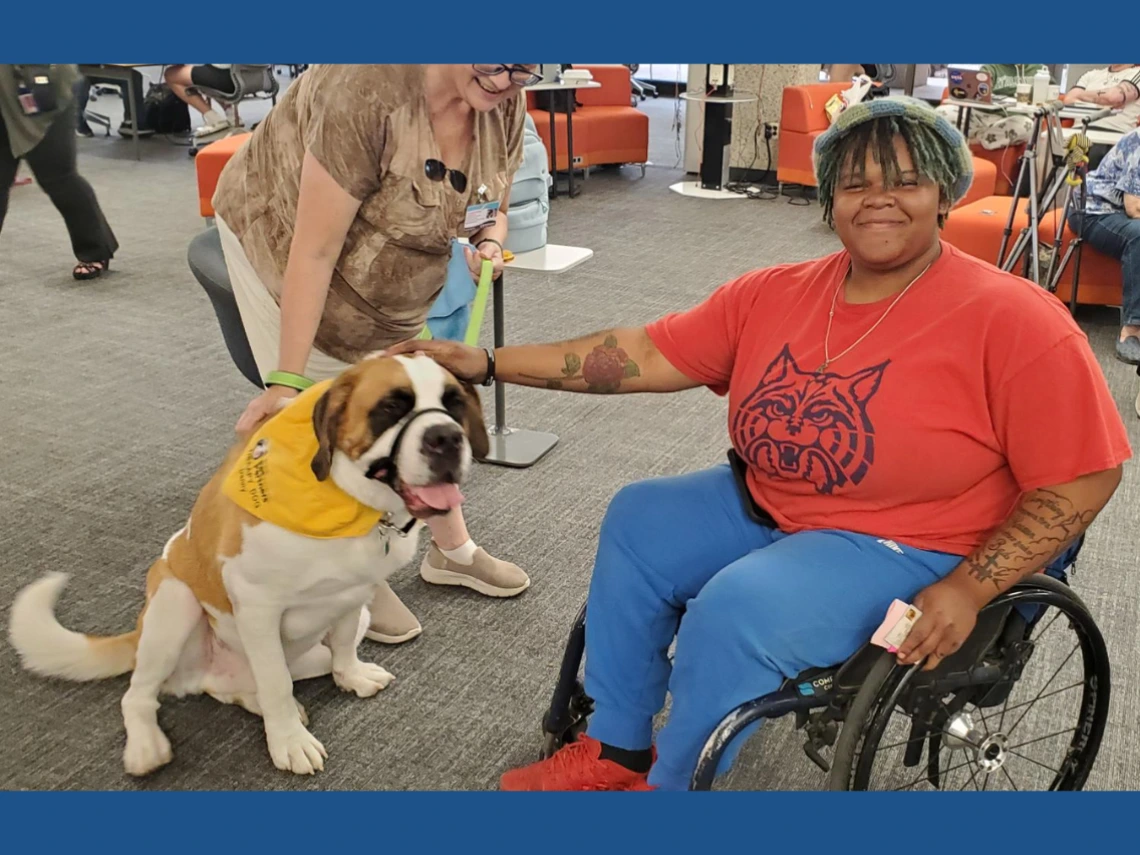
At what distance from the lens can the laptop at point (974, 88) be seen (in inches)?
212

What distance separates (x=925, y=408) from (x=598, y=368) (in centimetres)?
57

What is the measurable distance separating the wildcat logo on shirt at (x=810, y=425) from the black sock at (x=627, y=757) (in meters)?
0.49

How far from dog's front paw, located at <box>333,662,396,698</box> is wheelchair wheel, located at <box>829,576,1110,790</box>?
1.00m

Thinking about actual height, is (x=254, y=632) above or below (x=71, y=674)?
above

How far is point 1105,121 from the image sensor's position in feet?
17.3

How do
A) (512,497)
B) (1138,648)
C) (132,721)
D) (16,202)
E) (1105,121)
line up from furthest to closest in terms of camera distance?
(16,202), (1105,121), (512,497), (1138,648), (132,721)

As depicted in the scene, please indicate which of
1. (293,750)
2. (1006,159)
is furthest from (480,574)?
(1006,159)

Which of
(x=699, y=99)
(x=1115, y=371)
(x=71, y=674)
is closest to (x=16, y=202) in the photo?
(x=699, y=99)

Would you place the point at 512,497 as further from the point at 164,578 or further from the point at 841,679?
the point at 841,679

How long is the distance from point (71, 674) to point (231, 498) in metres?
0.56

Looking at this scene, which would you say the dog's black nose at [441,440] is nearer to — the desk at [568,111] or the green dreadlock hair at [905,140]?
the green dreadlock hair at [905,140]

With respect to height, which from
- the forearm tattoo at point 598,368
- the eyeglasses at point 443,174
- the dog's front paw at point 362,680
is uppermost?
the eyeglasses at point 443,174

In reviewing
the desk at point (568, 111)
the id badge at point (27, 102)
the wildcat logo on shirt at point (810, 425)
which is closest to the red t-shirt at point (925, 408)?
the wildcat logo on shirt at point (810, 425)

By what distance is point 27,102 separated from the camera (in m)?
3.55
